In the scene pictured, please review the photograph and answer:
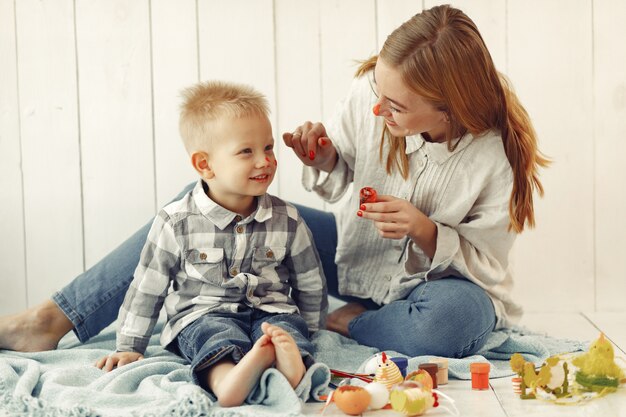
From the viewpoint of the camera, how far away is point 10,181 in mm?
2152

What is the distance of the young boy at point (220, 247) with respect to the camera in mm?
1515

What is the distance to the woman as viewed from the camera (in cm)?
155

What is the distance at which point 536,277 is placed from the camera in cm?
214

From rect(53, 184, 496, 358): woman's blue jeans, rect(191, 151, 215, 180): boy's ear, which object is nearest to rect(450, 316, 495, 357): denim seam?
rect(53, 184, 496, 358): woman's blue jeans

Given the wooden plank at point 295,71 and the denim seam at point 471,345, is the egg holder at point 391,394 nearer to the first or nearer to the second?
the denim seam at point 471,345

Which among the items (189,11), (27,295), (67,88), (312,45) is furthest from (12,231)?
(312,45)

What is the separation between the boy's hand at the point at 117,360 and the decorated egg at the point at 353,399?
0.41 meters

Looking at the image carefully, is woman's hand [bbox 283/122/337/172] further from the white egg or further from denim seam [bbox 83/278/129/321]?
the white egg

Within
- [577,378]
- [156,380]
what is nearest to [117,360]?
[156,380]

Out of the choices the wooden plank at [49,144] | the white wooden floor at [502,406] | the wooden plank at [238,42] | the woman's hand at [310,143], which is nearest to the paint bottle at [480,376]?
the white wooden floor at [502,406]

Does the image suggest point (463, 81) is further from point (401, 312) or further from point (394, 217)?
point (401, 312)

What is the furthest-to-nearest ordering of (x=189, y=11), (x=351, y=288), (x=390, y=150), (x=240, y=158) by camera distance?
(x=189, y=11), (x=351, y=288), (x=390, y=150), (x=240, y=158)

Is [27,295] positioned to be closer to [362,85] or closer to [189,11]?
[189,11]

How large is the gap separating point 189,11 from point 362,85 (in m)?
0.55
